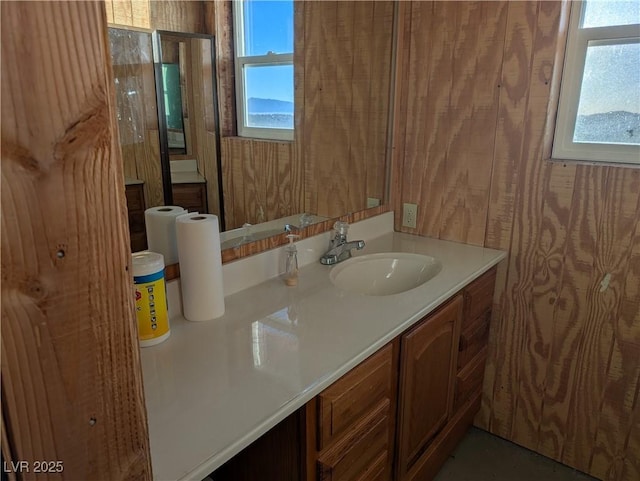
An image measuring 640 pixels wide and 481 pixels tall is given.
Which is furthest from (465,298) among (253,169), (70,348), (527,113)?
(70,348)

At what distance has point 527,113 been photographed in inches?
65.8

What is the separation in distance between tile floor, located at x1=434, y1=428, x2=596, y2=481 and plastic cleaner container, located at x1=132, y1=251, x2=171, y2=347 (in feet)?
4.36

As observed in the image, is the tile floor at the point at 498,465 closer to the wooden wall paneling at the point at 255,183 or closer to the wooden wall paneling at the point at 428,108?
the wooden wall paneling at the point at 428,108

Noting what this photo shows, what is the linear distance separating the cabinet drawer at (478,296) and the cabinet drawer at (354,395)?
0.53 m

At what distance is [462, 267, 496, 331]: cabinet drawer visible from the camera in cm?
164

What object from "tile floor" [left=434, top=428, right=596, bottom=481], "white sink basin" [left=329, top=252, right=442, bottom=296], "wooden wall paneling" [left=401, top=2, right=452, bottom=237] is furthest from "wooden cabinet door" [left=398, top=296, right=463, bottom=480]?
"wooden wall paneling" [left=401, top=2, right=452, bottom=237]

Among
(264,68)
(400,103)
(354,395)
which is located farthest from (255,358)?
(400,103)

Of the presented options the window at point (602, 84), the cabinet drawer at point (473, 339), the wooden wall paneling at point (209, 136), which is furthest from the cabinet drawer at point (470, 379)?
the wooden wall paneling at point (209, 136)

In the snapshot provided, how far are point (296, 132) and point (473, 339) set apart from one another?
1045 mm

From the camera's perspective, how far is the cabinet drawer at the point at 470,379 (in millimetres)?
1742

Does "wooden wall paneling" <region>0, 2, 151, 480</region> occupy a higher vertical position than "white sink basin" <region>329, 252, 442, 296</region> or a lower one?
higher

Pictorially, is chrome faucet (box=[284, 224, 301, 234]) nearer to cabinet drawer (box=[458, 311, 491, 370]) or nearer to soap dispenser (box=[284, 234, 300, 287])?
soap dispenser (box=[284, 234, 300, 287])

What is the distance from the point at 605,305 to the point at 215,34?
5.30 ft

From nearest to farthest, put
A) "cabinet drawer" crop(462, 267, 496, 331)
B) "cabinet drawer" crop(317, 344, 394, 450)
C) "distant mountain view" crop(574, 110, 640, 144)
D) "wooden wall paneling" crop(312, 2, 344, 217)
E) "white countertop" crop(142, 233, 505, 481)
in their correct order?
"white countertop" crop(142, 233, 505, 481) → "cabinet drawer" crop(317, 344, 394, 450) → "distant mountain view" crop(574, 110, 640, 144) → "cabinet drawer" crop(462, 267, 496, 331) → "wooden wall paneling" crop(312, 2, 344, 217)
